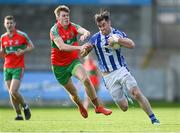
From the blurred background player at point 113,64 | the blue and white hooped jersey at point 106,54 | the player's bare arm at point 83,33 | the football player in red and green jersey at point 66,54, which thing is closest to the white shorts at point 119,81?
the blurred background player at point 113,64

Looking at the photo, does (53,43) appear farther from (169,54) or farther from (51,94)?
(169,54)

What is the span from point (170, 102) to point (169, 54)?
8606mm

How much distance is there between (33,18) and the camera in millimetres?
42188

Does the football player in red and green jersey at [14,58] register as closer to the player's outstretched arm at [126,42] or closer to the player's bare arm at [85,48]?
the player's bare arm at [85,48]

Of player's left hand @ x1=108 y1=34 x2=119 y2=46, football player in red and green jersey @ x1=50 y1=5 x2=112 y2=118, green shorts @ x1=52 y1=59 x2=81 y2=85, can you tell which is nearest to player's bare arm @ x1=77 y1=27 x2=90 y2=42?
football player in red and green jersey @ x1=50 y1=5 x2=112 y2=118

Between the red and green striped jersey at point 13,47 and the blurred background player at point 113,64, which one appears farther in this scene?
the red and green striped jersey at point 13,47

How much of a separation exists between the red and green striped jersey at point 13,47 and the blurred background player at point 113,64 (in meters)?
3.67

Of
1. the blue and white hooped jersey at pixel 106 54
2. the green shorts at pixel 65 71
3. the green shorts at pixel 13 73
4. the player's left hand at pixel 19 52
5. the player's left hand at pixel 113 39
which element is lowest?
the green shorts at pixel 13 73

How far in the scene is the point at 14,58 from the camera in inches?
768

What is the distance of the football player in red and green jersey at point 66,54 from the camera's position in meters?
16.5

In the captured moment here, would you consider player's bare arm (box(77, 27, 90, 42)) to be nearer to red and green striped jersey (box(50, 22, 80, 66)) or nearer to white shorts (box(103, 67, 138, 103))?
red and green striped jersey (box(50, 22, 80, 66))

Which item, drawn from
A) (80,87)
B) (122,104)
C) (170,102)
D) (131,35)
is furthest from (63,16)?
(131,35)

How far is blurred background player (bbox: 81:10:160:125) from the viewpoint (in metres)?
15.5

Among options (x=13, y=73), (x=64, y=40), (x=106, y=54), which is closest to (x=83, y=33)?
(x=64, y=40)
